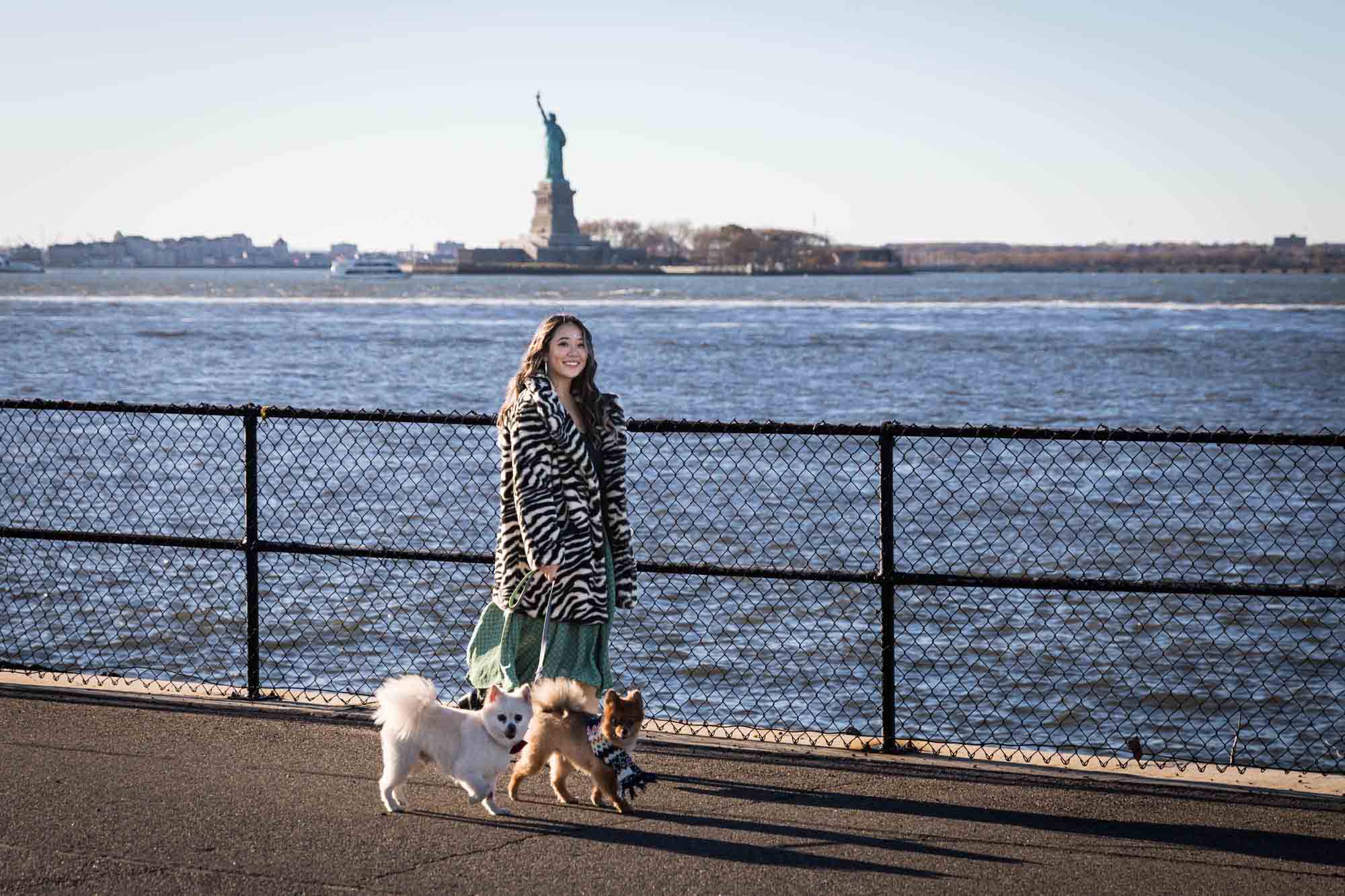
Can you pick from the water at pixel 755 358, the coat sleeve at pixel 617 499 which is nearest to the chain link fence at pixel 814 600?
the coat sleeve at pixel 617 499

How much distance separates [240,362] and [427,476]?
3469 centimetres

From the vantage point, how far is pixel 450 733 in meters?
5.88

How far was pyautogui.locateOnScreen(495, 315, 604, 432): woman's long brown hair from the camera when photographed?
237 inches

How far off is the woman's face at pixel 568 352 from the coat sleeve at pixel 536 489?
18 cm

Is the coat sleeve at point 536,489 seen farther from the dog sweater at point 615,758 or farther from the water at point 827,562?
the water at point 827,562

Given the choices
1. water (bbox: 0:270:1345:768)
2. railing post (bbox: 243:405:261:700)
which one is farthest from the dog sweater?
water (bbox: 0:270:1345:768)

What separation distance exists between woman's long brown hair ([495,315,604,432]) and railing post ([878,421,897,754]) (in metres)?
1.39

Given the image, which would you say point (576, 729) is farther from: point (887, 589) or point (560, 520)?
point (887, 589)

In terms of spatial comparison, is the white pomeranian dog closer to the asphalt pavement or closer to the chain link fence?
the asphalt pavement

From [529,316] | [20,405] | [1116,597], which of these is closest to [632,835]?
[20,405]

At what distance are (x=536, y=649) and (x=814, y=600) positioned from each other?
856cm

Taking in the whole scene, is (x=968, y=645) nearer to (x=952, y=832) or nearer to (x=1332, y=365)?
(x=952, y=832)

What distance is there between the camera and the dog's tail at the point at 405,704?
5809mm

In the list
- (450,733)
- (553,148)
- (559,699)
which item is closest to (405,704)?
(450,733)
